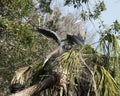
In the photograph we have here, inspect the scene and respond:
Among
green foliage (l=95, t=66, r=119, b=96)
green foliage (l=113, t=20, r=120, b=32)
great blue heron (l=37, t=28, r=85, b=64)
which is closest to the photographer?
green foliage (l=95, t=66, r=119, b=96)

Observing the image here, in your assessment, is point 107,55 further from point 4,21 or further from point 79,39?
point 4,21

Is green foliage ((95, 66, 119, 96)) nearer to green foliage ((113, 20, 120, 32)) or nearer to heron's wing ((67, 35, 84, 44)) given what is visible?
heron's wing ((67, 35, 84, 44))

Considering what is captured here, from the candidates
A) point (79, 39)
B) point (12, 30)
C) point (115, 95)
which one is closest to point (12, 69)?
point (12, 30)

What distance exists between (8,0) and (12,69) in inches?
155

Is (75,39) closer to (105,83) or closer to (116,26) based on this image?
(105,83)

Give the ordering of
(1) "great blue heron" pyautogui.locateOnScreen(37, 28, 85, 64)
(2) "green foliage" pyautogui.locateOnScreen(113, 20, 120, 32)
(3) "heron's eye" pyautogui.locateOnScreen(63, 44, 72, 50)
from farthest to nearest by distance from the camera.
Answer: (2) "green foliage" pyautogui.locateOnScreen(113, 20, 120, 32)
(3) "heron's eye" pyautogui.locateOnScreen(63, 44, 72, 50)
(1) "great blue heron" pyautogui.locateOnScreen(37, 28, 85, 64)

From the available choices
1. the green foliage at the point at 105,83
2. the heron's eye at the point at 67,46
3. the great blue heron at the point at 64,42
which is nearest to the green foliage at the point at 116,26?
the great blue heron at the point at 64,42

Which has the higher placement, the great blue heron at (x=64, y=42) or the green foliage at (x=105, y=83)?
the great blue heron at (x=64, y=42)

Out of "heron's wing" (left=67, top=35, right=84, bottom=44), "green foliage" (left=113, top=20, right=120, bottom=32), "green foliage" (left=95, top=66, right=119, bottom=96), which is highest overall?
"green foliage" (left=113, top=20, right=120, bottom=32)

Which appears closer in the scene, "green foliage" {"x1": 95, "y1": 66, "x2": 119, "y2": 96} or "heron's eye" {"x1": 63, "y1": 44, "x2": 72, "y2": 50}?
"green foliage" {"x1": 95, "y1": 66, "x2": 119, "y2": 96}

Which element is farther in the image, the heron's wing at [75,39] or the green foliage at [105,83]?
the heron's wing at [75,39]

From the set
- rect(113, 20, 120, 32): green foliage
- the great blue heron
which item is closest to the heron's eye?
the great blue heron

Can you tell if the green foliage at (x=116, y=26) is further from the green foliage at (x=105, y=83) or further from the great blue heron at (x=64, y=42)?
the green foliage at (x=105, y=83)

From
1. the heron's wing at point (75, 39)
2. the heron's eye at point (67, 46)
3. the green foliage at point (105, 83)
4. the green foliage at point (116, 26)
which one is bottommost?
the green foliage at point (105, 83)
